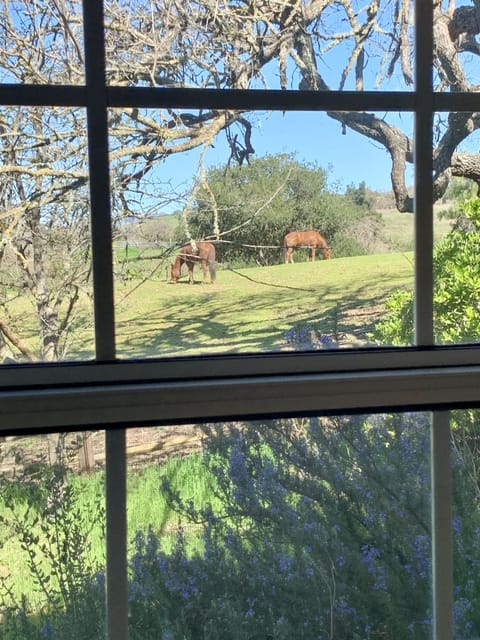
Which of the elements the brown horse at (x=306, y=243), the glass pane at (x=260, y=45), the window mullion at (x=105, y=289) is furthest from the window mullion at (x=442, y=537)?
the glass pane at (x=260, y=45)

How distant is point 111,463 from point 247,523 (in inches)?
12.6

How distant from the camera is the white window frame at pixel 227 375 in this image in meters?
1.16

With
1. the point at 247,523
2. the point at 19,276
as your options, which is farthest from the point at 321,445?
the point at 19,276

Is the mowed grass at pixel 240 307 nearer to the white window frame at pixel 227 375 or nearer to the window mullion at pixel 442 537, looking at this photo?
the white window frame at pixel 227 375

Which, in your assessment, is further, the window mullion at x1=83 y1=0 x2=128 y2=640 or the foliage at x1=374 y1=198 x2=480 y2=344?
the foliage at x1=374 y1=198 x2=480 y2=344

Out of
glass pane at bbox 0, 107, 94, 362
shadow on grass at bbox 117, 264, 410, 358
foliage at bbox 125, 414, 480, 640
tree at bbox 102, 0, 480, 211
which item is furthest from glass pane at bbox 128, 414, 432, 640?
tree at bbox 102, 0, 480, 211

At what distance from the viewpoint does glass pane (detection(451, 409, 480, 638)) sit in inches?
56.4

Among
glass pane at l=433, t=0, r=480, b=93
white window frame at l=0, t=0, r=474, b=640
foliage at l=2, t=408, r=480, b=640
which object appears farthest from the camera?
glass pane at l=433, t=0, r=480, b=93

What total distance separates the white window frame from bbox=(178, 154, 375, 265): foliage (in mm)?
134

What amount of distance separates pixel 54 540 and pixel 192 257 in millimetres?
634

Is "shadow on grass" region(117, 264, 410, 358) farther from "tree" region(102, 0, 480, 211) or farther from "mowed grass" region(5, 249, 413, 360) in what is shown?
"tree" region(102, 0, 480, 211)

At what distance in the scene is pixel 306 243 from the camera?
136 cm

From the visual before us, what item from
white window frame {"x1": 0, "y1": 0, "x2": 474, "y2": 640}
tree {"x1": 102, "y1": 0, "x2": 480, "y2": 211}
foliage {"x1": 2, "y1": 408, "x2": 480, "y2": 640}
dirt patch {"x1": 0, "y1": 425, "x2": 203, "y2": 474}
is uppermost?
tree {"x1": 102, "y1": 0, "x2": 480, "y2": 211}

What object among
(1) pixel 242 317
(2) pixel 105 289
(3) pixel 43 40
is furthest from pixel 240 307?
(3) pixel 43 40
